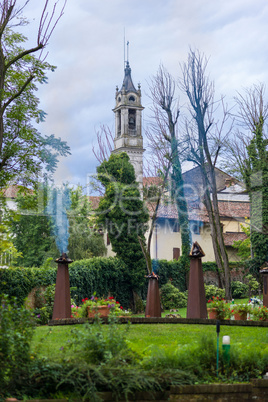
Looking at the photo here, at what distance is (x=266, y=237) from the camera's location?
91.2ft

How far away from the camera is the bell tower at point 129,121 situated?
64.5 meters

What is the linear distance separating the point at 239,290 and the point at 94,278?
451 inches

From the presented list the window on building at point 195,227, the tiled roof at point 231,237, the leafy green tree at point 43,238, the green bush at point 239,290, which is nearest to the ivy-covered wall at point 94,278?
the green bush at point 239,290

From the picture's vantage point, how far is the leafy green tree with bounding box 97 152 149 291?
3012cm

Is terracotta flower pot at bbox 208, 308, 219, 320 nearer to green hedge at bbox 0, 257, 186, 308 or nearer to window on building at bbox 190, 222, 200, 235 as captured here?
green hedge at bbox 0, 257, 186, 308

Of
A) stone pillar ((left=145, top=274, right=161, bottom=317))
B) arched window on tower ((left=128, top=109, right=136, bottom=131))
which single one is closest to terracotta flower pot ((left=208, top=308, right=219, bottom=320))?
stone pillar ((left=145, top=274, right=161, bottom=317))

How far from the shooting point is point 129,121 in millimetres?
65500

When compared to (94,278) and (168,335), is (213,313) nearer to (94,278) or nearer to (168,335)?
(168,335)

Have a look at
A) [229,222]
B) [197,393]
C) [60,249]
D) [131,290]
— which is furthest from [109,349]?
[229,222]

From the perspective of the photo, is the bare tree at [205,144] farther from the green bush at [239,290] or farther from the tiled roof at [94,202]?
the tiled roof at [94,202]

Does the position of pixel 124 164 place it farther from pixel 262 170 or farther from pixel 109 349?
pixel 109 349

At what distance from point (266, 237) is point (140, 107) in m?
41.2

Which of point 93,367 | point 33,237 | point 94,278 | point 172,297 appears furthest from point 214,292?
point 93,367

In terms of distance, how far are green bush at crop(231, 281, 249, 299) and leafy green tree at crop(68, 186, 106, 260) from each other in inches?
412
